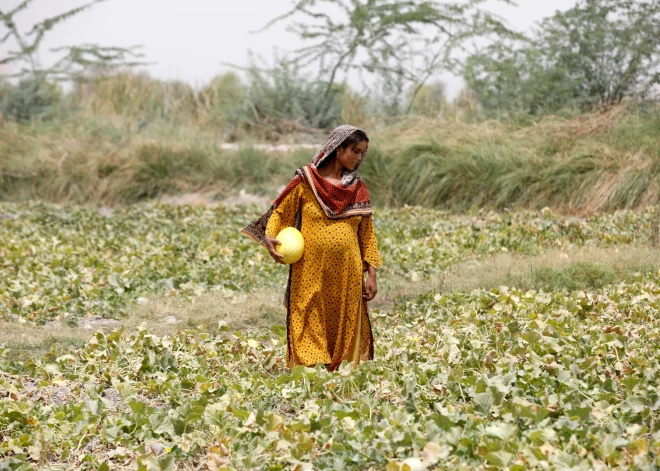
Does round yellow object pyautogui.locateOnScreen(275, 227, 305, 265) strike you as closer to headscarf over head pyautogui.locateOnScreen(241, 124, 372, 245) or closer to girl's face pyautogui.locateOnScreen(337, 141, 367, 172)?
headscarf over head pyautogui.locateOnScreen(241, 124, 372, 245)

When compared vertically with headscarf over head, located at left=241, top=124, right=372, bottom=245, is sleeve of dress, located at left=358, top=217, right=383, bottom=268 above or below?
below

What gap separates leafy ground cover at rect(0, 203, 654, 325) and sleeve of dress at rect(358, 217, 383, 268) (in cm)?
263

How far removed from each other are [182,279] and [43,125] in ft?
38.5

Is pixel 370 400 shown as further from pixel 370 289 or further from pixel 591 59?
pixel 591 59

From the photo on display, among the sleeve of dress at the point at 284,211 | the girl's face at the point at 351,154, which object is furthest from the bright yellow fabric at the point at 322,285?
the girl's face at the point at 351,154

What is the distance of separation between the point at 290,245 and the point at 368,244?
0.53 metres

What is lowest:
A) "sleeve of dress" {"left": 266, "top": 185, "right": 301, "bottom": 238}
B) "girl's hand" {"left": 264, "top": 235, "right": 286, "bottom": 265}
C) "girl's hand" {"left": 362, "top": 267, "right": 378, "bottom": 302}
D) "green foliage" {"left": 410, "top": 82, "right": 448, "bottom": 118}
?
"girl's hand" {"left": 362, "top": 267, "right": 378, "bottom": 302}

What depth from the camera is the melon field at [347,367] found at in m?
3.82

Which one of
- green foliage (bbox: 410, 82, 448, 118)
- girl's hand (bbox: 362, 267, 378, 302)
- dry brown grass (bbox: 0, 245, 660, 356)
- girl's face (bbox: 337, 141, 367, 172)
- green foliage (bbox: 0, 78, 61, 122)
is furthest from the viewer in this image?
green foliage (bbox: 0, 78, 61, 122)

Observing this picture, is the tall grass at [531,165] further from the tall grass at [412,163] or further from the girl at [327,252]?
the girl at [327,252]

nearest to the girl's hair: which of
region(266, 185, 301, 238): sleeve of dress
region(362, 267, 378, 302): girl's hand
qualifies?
region(266, 185, 301, 238): sleeve of dress

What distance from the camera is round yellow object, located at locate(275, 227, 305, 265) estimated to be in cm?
505

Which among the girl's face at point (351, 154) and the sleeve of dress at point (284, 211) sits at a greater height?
the girl's face at point (351, 154)

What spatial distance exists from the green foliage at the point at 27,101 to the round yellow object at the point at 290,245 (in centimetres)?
1643
